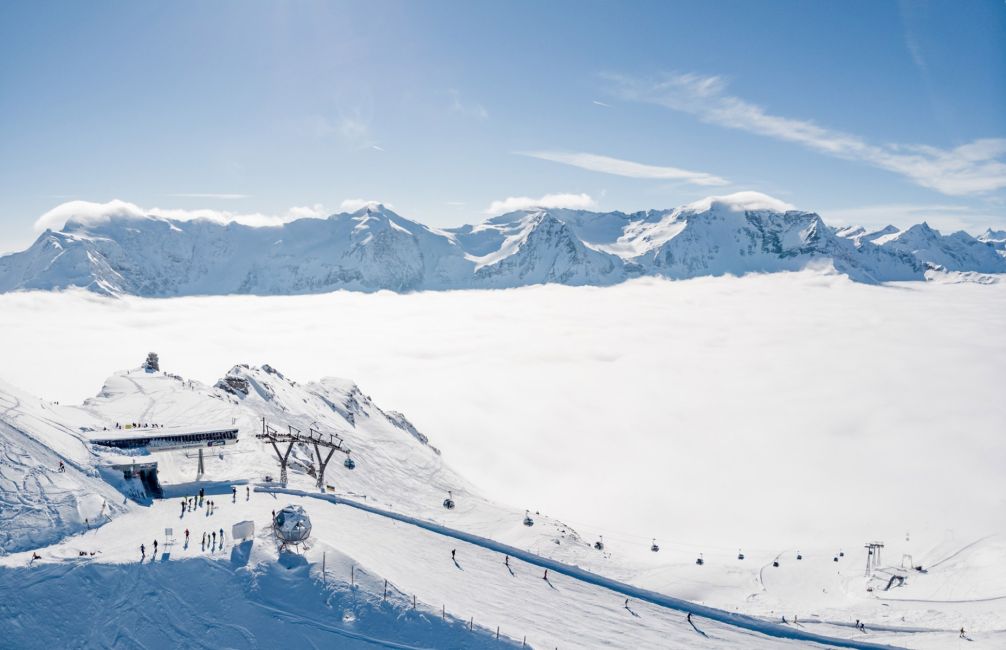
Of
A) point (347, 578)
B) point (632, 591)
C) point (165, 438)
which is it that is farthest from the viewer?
point (165, 438)

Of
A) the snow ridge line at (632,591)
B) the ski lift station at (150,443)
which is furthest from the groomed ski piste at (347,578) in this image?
the ski lift station at (150,443)

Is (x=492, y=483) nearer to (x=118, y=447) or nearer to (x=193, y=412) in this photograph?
(x=193, y=412)

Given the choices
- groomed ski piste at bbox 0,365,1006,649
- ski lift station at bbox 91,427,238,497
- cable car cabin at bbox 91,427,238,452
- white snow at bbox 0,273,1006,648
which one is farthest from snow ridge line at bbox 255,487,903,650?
cable car cabin at bbox 91,427,238,452

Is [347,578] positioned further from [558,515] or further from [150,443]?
[558,515]

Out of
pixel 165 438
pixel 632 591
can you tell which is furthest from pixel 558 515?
pixel 165 438

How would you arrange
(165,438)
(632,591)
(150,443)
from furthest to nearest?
(165,438)
(150,443)
(632,591)

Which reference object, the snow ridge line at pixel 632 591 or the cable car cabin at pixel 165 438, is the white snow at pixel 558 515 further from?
the cable car cabin at pixel 165 438
